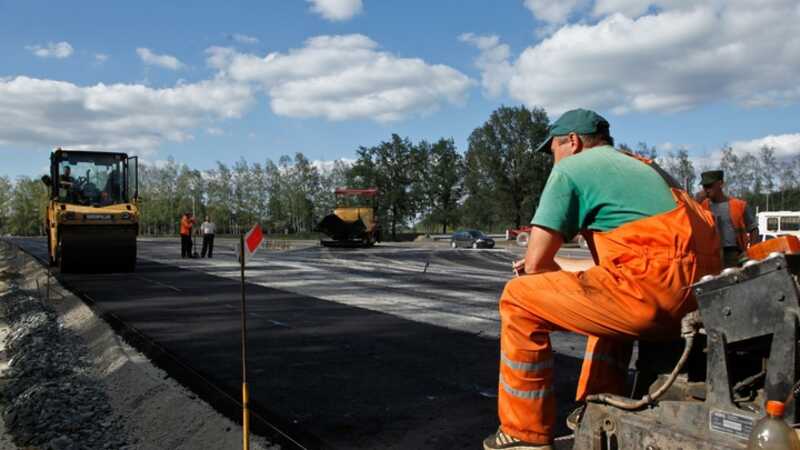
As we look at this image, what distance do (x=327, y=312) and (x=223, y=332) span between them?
2015 millimetres

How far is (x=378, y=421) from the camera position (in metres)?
4.51

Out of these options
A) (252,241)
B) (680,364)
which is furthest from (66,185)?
(680,364)

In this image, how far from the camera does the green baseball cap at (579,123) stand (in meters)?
2.82

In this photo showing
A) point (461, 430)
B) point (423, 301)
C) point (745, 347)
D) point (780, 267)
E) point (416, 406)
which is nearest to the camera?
point (780, 267)

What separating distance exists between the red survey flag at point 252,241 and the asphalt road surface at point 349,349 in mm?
1274

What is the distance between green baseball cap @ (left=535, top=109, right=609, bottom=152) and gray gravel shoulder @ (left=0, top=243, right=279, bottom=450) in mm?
2787

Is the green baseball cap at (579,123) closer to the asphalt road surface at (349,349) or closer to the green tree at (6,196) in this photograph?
the asphalt road surface at (349,349)

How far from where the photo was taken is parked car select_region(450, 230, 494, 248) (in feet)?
128

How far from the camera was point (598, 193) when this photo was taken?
8.30ft

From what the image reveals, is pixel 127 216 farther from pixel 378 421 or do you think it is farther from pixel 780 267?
pixel 780 267

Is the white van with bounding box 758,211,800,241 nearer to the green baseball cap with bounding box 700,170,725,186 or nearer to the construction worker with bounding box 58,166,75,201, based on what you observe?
the green baseball cap with bounding box 700,170,725,186

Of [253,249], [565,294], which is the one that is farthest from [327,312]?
[565,294]

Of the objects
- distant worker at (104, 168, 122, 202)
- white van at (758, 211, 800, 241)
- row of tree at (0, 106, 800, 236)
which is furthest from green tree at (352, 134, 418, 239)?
distant worker at (104, 168, 122, 202)

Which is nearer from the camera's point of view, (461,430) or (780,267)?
(780,267)
